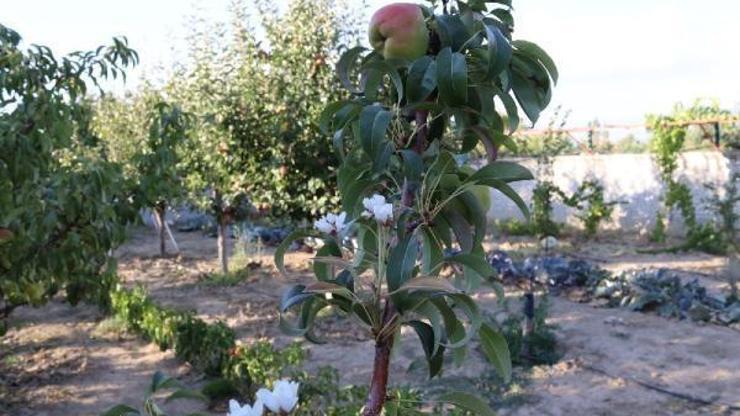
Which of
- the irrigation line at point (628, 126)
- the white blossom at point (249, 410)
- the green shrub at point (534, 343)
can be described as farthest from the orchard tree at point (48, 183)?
the irrigation line at point (628, 126)

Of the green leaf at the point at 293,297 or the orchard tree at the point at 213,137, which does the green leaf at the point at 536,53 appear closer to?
the green leaf at the point at 293,297

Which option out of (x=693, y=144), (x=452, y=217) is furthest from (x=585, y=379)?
(x=693, y=144)

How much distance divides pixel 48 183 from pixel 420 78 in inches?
101

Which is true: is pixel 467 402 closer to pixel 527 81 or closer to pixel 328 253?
pixel 328 253

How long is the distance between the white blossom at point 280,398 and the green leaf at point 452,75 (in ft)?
1.61

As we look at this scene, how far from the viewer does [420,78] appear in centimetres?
114

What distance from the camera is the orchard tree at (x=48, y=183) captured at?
9.43ft

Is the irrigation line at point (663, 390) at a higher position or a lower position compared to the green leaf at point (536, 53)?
lower

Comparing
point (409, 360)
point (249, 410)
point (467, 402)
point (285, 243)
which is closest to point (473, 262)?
point (467, 402)

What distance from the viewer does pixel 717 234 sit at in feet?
30.7

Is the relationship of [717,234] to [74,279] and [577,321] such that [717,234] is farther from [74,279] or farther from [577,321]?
[74,279]

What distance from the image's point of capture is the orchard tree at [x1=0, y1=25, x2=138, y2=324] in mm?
2873

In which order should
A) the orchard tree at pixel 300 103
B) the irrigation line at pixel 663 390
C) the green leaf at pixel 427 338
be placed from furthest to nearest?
the orchard tree at pixel 300 103, the irrigation line at pixel 663 390, the green leaf at pixel 427 338

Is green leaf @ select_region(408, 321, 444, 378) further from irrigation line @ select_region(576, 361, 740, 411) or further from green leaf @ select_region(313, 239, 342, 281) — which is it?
irrigation line @ select_region(576, 361, 740, 411)
